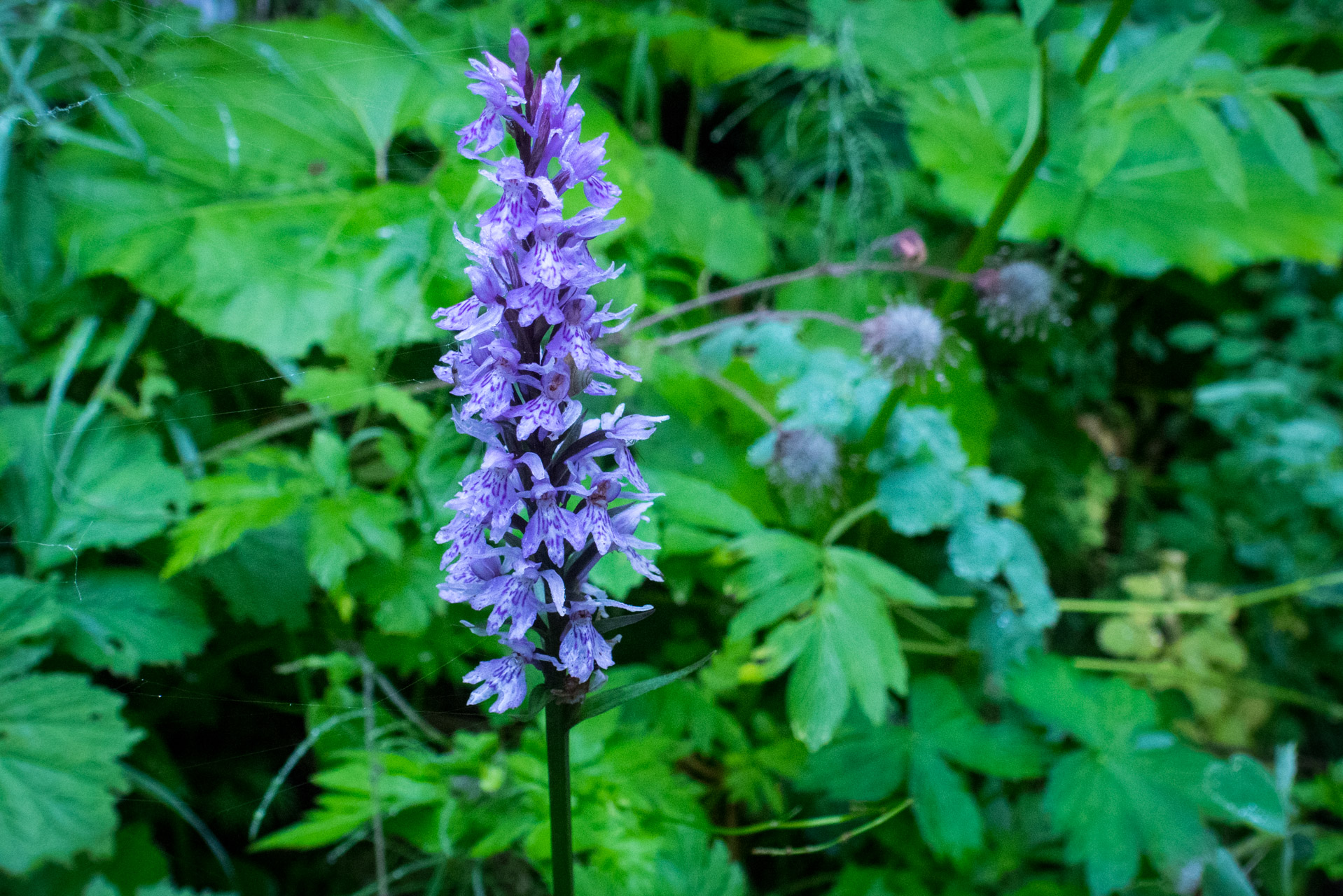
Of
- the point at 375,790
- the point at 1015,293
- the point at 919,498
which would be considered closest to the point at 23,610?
the point at 375,790

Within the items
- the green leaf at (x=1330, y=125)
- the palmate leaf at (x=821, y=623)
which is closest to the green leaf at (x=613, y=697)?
the palmate leaf at (x=821, y=623)

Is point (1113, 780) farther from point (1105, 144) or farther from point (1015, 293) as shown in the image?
point (1105, 144)

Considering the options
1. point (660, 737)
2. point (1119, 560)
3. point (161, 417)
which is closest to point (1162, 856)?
point (660, 737)

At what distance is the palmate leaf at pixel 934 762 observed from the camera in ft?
4.11

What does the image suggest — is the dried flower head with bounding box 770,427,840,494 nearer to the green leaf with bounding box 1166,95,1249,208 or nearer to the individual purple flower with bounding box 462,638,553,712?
the green leaf with bounding box 1166,95,1249,208

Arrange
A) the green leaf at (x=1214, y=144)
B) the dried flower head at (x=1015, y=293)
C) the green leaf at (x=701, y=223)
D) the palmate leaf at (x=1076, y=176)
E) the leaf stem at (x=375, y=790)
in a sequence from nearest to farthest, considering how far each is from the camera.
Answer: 1. the leaf stem at (x=375, y=790)
2. the green leaf at (x=1214, y=144)
3. the dried flower head at (x=1015, y=293)
4. the green leaf at (x=701, y=223)
5. the palmate leaf at (x=1076, y=176)

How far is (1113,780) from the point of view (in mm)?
1321

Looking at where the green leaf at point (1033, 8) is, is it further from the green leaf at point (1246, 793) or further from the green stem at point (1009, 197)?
the green leaf at point (1246, 793)

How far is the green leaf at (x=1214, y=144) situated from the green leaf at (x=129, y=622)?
1.76 meters

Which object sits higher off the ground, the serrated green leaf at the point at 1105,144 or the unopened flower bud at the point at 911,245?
the serrated green leaf at the point at 1105,144

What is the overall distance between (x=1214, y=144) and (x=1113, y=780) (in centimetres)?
102

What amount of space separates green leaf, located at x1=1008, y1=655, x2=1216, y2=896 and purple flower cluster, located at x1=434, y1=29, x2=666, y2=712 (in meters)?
1.06

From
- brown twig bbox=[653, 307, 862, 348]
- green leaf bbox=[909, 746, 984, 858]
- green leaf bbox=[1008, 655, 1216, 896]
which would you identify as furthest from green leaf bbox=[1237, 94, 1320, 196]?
green leaf bbox=[909, 746, 984, 858]

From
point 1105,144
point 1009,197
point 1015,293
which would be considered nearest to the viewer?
point 1105,144
